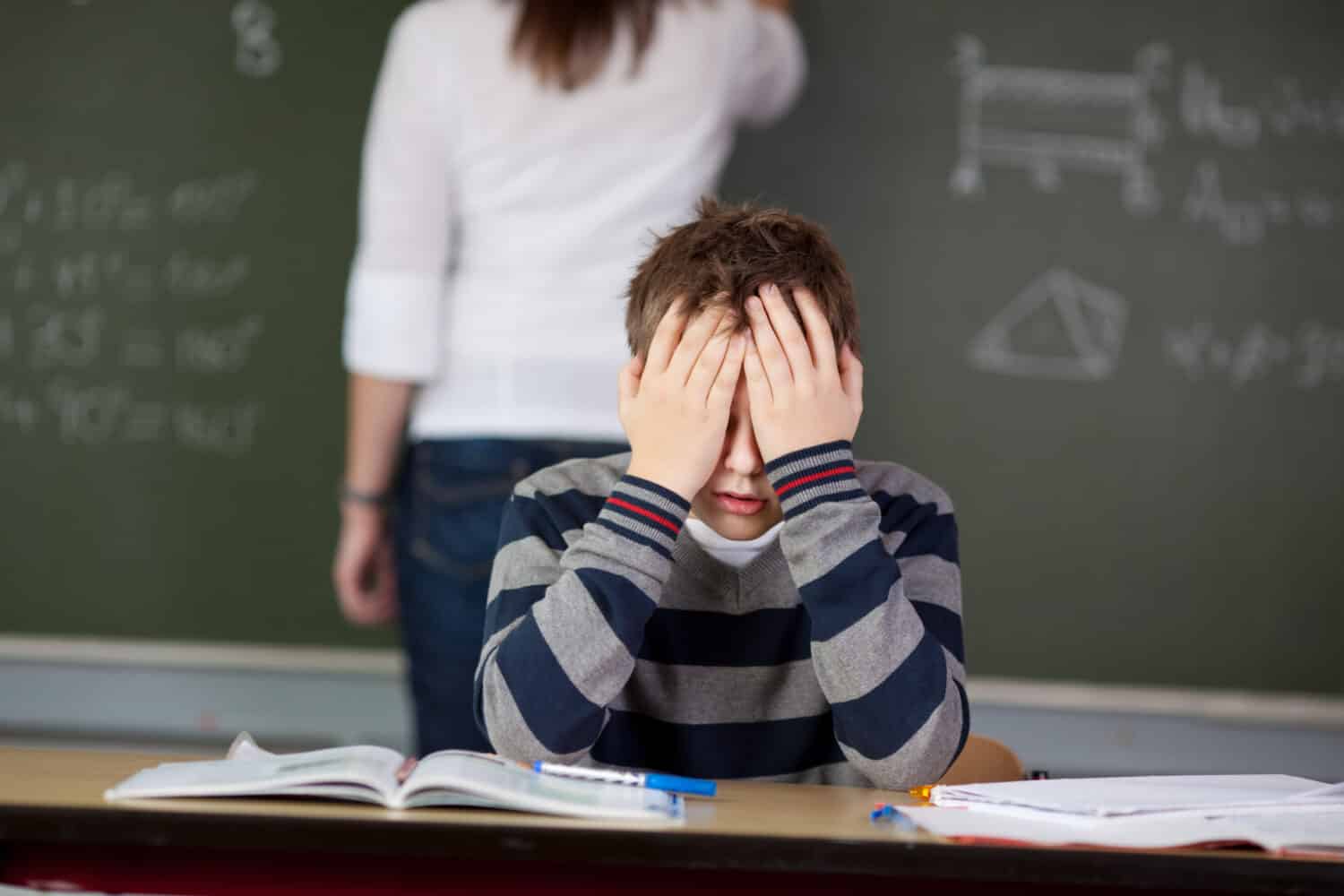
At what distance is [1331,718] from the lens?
2.61m

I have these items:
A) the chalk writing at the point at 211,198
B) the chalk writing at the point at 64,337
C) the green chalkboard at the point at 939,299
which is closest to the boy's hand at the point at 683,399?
the green chalkboard at the point at 939,299

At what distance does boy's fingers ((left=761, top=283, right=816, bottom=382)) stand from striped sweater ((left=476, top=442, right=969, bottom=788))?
0.08 meters

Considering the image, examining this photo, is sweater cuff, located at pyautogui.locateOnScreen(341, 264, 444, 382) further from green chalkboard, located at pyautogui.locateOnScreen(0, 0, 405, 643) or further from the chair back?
the chair back

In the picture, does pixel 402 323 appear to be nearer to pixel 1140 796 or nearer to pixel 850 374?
pixel 850 374

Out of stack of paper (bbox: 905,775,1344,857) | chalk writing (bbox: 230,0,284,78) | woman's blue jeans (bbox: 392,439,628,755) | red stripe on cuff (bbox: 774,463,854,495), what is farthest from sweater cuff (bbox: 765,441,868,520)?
chalk writing (bbox: 230,0,284,78)

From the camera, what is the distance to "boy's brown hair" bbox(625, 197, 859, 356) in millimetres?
1289

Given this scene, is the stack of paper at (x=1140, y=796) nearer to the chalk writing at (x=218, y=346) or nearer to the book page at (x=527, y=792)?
the book page at (x=527, y=792)

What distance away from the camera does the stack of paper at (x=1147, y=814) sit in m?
0.87

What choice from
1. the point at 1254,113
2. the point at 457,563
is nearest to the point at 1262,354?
the point at 1254,113

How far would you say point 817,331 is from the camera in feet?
4.17

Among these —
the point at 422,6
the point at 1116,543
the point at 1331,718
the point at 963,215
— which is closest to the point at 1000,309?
the point at 963,215

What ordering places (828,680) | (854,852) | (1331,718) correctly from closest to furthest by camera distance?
(854,852) < (828,680) < (1331,718)

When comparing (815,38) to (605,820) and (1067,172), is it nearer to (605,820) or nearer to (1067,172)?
(1067,172)

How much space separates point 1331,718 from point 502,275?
1.70 m
